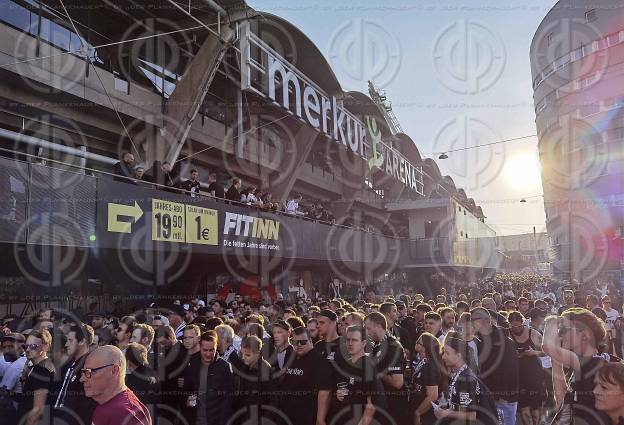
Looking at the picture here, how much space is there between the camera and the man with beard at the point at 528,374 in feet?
20.9

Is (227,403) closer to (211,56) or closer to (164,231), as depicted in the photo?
(164,231)

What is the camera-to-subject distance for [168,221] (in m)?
11.3

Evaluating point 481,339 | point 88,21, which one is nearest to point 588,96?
point 88,21

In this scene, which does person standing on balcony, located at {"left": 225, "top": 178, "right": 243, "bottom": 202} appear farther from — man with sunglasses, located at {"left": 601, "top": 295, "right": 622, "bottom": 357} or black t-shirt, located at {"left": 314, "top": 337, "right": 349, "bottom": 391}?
black t-shirt, located at {"left": 314, "top": 337, "right": 349, "bottom": 391}

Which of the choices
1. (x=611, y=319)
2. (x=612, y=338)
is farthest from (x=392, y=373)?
(x=611, y=319)

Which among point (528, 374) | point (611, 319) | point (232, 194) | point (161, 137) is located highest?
point (161, 137)

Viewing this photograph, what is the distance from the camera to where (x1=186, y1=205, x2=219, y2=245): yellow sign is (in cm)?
1205

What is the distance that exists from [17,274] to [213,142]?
28.3 ft

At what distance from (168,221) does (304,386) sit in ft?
23.9

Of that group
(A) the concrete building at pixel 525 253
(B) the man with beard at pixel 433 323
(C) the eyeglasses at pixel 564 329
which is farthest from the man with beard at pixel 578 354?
(A) the concrete building at pixel 525 253

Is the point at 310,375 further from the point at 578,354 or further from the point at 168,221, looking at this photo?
the point at 168,221

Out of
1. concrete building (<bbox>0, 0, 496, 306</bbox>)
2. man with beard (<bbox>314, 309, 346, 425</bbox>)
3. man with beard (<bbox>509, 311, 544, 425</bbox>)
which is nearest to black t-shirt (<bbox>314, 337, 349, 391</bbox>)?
man with beard (<bbox>314, 309, 346, 425</bbox>)

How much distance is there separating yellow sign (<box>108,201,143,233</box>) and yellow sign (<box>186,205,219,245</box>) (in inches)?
66.8

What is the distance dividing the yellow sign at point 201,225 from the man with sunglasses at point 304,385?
24.2 ft
